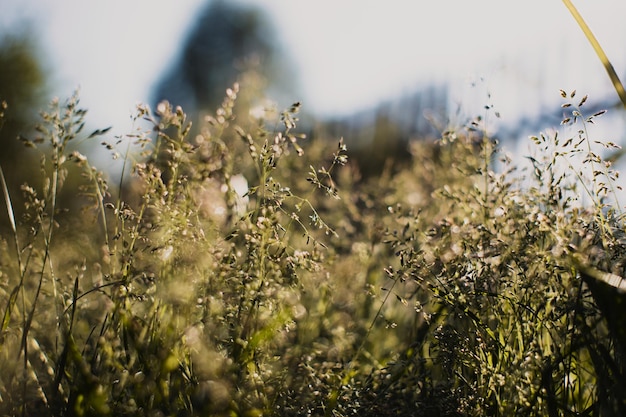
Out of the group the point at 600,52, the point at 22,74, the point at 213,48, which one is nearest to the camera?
the point at 600,52

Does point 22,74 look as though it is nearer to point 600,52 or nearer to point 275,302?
point 275,302

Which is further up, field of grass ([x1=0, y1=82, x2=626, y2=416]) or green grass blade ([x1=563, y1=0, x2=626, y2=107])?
green grass blade ([x1=563, y1=0, x2=626, y2=107])

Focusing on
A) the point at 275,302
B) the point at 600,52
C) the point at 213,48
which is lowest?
the point at 275,302

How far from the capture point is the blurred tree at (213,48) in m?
21.6

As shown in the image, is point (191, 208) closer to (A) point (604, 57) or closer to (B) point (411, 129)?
(A) point (604, 57)

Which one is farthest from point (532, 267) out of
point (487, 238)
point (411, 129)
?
point (411, 129)

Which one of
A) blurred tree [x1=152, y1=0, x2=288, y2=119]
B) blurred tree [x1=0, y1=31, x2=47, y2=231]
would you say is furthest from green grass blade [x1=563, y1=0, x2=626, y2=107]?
blurred tree [x1=152, y1=0, x2=288, y2=119]

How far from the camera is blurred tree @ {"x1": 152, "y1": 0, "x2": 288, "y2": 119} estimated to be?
21578 mm

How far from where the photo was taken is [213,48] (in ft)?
73.8

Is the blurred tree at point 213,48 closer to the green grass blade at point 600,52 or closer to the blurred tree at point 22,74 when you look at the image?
the blurred tree at point 22,74

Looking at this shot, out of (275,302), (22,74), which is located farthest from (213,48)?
(275,302)

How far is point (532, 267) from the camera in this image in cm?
115

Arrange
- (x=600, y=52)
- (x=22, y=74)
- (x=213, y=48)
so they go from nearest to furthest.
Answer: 1. (x=600, y=52)
2. (x=22, y=74)
3. (x=213, y=48)

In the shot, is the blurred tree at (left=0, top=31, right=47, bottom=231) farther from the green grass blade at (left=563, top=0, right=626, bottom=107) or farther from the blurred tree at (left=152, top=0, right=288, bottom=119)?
the blurred tree at (left=152, top=0, right=288, bottom=119)
